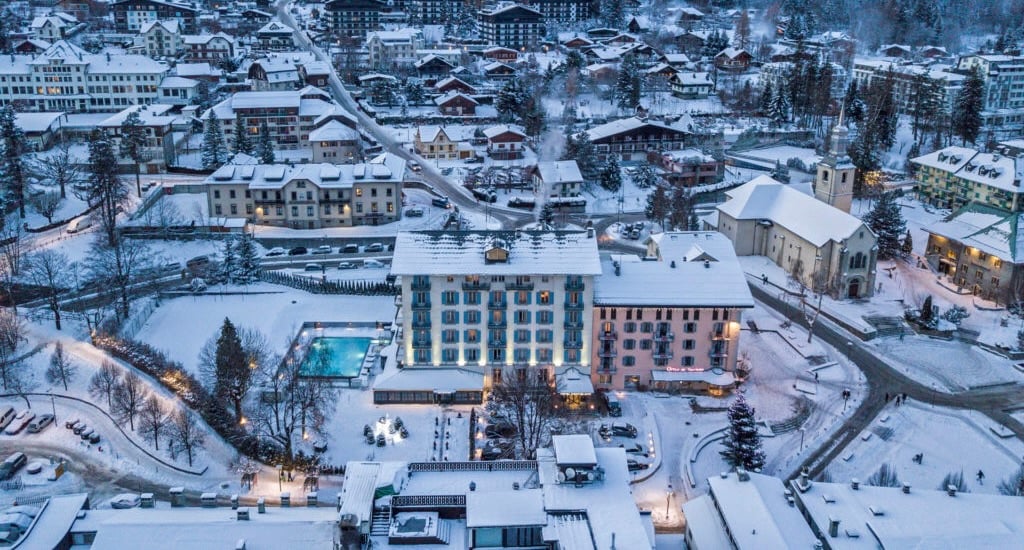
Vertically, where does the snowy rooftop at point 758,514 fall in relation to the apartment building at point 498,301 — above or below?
below

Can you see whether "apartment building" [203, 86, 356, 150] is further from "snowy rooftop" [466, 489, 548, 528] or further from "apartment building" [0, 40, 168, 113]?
"snowy rooftop" [466, 489, 548, 528]

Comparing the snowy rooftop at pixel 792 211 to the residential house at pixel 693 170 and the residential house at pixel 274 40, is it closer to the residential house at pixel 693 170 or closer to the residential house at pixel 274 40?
the residential house at pixel 693 170

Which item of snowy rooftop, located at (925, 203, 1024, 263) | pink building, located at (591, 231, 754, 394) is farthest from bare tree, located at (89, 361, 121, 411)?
snowy rooftop, located at (925, 203, 1024, 263)

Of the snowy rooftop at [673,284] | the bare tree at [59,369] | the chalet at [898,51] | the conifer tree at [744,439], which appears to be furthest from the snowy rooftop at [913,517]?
the chalet at [898,51]

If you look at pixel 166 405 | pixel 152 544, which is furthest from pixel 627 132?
pixel 152 544

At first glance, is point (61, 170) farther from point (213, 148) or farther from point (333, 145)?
point (333, 145)
